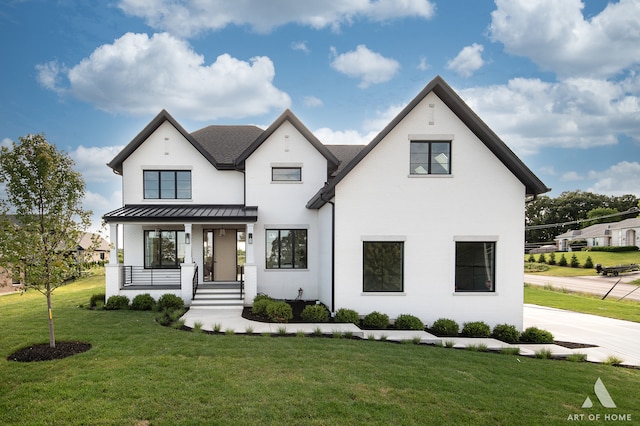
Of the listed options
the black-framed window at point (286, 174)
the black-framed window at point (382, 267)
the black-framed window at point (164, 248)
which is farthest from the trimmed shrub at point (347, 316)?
the black-framed window at point (164, 248)

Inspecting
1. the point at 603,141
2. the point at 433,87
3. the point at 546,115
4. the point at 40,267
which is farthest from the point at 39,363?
the point at 603,141

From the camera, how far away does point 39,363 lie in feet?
24.5

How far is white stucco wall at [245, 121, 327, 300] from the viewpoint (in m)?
16.2

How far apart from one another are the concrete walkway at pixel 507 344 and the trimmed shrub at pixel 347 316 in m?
0.36

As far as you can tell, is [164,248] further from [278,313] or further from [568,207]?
[568,207]

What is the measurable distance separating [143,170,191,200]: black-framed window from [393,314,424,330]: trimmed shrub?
1122 cm

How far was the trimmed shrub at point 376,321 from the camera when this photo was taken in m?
11.6

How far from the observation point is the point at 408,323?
11.7 meters

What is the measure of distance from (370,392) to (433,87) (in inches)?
392

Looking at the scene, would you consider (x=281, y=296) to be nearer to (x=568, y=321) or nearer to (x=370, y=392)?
(x=370, y=392)

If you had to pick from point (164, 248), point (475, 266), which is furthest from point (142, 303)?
point (475, 266)

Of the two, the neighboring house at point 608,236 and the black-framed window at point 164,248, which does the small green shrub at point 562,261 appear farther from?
the black-framed window at point 164,248

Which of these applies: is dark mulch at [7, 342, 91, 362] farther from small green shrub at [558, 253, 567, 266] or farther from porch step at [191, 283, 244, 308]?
small green shrub at [558, 253, 567, 266]

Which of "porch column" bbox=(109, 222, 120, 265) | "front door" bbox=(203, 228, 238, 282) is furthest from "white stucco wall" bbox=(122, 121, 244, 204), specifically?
"porch column" bbox=(109, 222, 120, 265)
